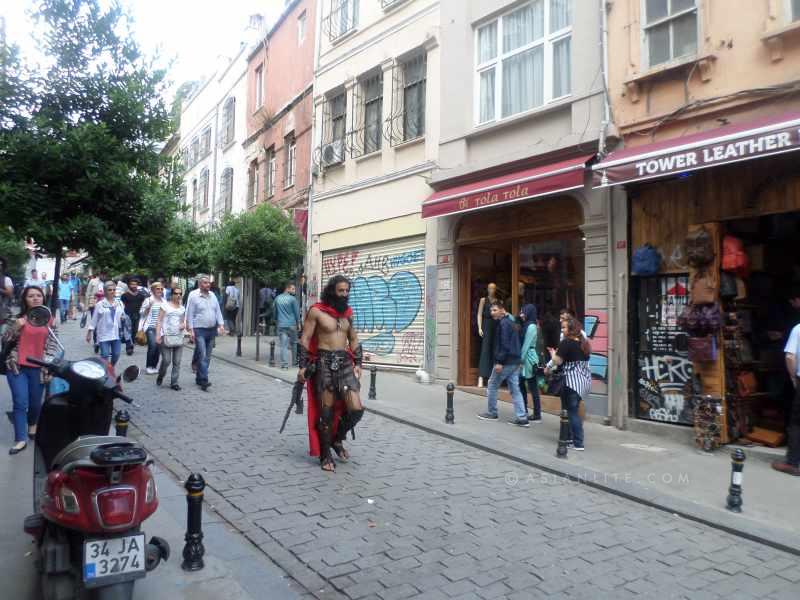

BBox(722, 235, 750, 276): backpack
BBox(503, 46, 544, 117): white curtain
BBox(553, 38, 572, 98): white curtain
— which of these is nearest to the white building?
BBox(503, 46, 544, 117): white curtain

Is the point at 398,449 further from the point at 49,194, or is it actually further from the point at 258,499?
the point at 49,194

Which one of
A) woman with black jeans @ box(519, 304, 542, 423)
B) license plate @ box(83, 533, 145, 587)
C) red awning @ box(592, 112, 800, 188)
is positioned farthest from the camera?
woman with black jeans @ box(519, 304, 542, 423)

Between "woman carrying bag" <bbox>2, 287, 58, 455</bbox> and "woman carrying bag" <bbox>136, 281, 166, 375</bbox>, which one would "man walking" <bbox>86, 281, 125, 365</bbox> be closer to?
"woman carrying bag" <bbox>136, 281, 166, 375</bbox>

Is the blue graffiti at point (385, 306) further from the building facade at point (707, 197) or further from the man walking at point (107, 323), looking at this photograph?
the man walking at point (107, 323)

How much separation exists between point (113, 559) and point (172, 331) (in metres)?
7.54

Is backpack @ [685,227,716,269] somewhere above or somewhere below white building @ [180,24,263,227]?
below

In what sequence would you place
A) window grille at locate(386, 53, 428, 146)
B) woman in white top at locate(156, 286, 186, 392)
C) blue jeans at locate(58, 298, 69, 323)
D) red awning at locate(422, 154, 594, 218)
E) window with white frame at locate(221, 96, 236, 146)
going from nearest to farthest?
red awning at locate(422, 154, 594, 218) < woman in white top at locate(156, 286, 186, 392) < window grille at locate(386, 53, 428, 146) < blue jeans at locate(58, 298, 69, 323) < window with white frame at locate(221, 96, 236, 146)

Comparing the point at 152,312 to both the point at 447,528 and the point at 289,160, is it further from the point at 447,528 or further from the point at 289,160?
the point at 289,160

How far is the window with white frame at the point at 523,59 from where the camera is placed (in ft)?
35.3

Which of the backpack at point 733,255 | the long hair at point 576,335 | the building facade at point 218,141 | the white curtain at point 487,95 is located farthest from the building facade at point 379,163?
the building facade at point 218,141

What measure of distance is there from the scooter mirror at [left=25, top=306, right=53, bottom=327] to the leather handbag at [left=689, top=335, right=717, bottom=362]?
24.3 feet

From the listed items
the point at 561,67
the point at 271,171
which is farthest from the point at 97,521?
the point at 271,171

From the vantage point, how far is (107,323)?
9.98 m

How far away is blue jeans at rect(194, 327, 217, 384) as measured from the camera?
10391mm
